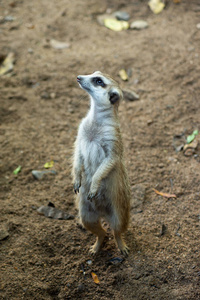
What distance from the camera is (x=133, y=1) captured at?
532 cm

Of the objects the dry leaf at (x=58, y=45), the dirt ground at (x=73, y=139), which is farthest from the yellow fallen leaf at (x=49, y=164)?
the dry leaf at (x=58, y=45)

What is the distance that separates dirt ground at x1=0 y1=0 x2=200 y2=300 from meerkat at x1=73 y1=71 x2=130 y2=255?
30cm

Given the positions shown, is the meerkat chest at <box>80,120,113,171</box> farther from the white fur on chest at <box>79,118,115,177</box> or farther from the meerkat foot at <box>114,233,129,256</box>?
the meerkat foot at <box>114,233,129,256</box>

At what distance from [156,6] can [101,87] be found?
A: 11.2 feet

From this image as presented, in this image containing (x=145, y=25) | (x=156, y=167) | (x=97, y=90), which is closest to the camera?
(x=97, y=90)

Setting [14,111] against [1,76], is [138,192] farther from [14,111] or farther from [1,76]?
[1,76]

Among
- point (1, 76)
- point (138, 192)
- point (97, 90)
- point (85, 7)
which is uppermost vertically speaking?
point (97, 90)

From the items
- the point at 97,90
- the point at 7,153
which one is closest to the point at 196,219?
the point at 97,90

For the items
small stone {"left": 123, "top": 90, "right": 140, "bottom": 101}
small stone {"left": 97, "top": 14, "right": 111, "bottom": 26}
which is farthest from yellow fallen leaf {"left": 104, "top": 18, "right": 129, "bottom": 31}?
small stone {"left": 123, "top": 90, "right": 140, "bottom": 101}

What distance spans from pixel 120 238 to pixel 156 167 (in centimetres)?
94

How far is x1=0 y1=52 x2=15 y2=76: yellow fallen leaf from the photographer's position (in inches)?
174

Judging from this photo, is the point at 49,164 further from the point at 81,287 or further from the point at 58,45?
the point at 58,45

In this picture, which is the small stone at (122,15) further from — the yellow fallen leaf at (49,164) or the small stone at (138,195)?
the small stone at (138,195)

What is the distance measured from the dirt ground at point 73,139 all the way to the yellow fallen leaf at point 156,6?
0.09 metres
